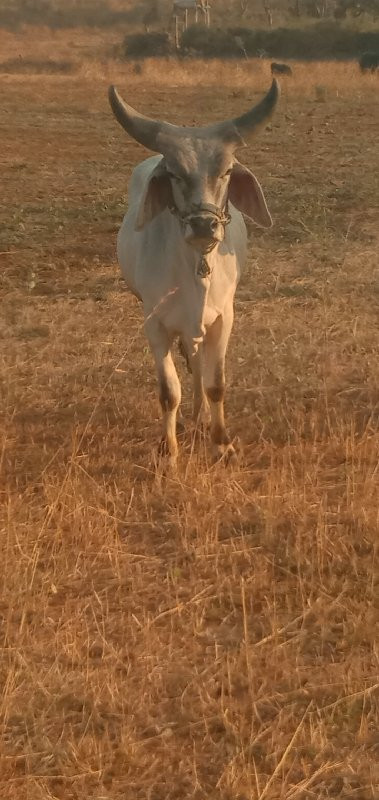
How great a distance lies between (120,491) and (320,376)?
73.7 inches

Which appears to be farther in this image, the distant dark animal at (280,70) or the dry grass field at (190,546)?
the distant dark animal at (280,70)

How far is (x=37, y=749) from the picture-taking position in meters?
2.97

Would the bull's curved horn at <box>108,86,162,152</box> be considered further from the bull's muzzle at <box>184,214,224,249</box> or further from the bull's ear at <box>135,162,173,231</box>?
the bull's muzzle at <box>184,214,224,249</box>

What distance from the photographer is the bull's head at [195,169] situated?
13.5 feet

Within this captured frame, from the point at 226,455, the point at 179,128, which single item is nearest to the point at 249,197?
the point at 179,128

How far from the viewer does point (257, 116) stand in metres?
4.43

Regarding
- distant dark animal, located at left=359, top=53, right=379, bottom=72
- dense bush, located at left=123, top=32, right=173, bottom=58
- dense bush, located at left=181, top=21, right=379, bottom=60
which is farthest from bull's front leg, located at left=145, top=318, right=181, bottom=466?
dense bush, located at left=123, top=32, right=173, bottom=58

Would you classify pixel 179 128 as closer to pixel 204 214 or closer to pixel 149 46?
pixel 204 214

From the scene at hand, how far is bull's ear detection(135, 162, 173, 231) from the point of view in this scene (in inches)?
173

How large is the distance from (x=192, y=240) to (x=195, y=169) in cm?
31

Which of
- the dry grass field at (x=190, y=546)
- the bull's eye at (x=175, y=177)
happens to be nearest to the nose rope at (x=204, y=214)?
the bull's eye at (x=175, y=177)

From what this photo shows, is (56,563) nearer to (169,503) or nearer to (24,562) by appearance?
(24,562)

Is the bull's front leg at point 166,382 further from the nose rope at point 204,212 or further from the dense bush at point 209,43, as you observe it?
the dense bush at point 209,43

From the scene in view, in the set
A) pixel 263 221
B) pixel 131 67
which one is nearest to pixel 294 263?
pixel 263 221
